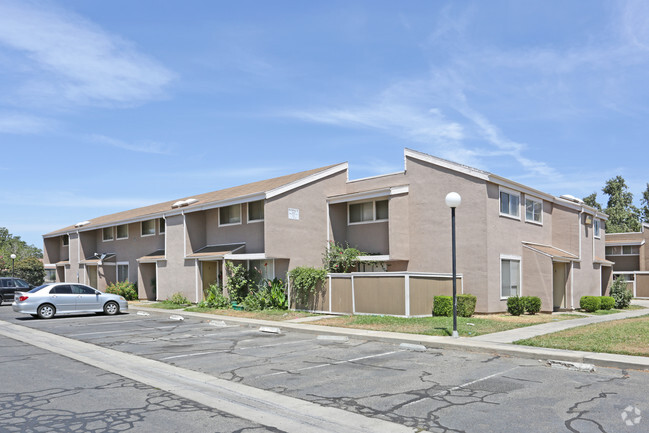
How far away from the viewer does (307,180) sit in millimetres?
25562

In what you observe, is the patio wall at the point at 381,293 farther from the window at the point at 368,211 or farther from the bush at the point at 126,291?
the bush at the point at 126,291

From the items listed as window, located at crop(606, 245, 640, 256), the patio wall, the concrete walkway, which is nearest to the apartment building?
the patio wall

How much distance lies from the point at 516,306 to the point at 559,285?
21.1ft

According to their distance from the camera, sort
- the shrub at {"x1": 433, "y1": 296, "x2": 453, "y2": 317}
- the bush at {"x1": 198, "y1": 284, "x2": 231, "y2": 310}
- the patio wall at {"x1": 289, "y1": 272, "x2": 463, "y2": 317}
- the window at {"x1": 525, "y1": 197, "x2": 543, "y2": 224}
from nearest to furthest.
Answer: the patio wall at {"x1": 289, "y1": 272, "x2": 463, "y2": 317} < the shrub at {"x1": 433, "y1": 296, "x2": 453, "y2": 317} < the bush at {"x1": 198, "y1": 284, "x2": 231, "y2": 310} < the window at {"x1": 525, "y1": 197, "x2": 543, "y2": 224}

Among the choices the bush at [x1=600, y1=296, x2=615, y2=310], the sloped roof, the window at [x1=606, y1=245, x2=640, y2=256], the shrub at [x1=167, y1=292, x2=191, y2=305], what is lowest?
the bush at [x1=600, y1=296, x2=615, y2=310]

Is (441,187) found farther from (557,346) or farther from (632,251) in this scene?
(632,251)

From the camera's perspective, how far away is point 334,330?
16672mm

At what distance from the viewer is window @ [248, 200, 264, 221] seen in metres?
25.7

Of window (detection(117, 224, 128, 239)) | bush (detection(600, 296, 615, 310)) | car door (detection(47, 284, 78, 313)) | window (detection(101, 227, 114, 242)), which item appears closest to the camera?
car door (detection(47, 284, 78, 313))

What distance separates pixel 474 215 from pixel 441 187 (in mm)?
1929

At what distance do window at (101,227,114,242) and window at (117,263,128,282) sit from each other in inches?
107

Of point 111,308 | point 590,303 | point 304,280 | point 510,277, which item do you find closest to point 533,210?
point 510,277

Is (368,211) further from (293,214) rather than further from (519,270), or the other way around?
(519,270)

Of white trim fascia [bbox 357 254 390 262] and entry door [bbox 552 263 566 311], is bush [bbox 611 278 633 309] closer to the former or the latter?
entry door [bbox 552 263 566 311]
